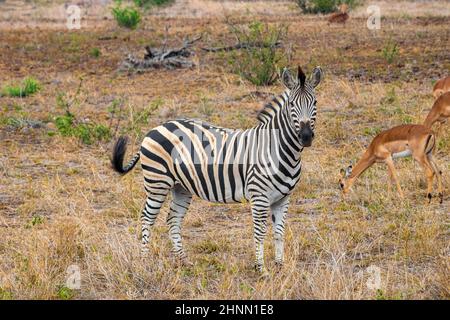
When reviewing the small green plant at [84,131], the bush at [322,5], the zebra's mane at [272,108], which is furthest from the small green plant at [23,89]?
the bush at [322,5]

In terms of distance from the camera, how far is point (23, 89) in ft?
54.1

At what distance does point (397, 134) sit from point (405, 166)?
94 cm

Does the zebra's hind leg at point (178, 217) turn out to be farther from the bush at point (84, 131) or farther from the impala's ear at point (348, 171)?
the bush at point (84, 131)

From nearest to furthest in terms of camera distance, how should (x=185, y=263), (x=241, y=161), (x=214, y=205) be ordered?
(x=241, y=161) → (x=185, y=263) → (x=214, y=205)

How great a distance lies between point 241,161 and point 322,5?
22467 mm

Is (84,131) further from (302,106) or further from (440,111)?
(302,106)

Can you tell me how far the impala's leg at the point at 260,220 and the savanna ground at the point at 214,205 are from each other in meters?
0.15

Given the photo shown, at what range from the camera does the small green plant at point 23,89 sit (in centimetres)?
1636

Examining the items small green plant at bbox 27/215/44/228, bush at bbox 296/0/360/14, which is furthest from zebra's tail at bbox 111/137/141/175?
bush at bbox 296/0/360/14

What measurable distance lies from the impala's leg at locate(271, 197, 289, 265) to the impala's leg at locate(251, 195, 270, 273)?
148 mm

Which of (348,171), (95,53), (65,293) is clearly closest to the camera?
(65,293)

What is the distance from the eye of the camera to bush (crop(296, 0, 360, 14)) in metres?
29.2

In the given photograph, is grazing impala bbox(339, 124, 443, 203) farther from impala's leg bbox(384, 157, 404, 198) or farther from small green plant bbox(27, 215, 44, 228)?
small green plant bbox(27, 215, 44, 228)

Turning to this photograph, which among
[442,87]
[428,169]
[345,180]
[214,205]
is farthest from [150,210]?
[442,87]
